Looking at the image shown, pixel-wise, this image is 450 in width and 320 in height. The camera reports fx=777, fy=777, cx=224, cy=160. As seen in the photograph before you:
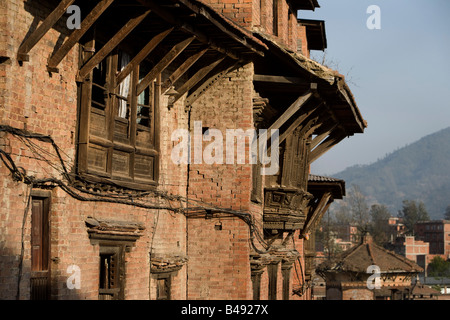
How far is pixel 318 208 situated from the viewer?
27.2 metres

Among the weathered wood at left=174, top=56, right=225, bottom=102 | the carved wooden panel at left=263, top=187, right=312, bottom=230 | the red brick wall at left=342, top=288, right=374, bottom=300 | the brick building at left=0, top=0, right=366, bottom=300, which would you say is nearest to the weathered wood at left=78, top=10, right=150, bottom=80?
the brick building at left=0, top=0, right=366, bottom=300

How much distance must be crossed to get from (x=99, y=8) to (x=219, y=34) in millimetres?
3763

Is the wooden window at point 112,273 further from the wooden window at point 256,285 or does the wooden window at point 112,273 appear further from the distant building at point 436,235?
the distant building at point 436,235

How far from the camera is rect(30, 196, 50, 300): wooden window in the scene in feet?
35.2

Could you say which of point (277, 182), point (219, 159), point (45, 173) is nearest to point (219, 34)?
point (219, 159)

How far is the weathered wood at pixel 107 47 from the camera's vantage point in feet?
38.4

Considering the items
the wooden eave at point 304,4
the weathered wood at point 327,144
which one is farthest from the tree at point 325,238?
the weathered wood at point 327,144

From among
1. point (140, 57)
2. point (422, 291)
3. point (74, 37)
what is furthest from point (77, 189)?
point (422, 291)

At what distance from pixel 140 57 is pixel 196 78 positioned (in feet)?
9.66

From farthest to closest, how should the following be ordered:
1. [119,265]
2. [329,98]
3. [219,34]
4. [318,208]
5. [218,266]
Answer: [318,208] < [329,98] < [218,266] < [219,34] < [119,265]

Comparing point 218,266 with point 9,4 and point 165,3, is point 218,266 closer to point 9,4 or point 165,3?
point 165,3

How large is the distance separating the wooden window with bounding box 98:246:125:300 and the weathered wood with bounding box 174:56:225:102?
12.4 feet

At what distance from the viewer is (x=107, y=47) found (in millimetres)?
11703

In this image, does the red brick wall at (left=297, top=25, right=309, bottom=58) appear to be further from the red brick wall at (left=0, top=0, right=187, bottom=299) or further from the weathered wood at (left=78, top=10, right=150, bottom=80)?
the weathered wood at (left=78, top=10, right=150, bottom=80)
